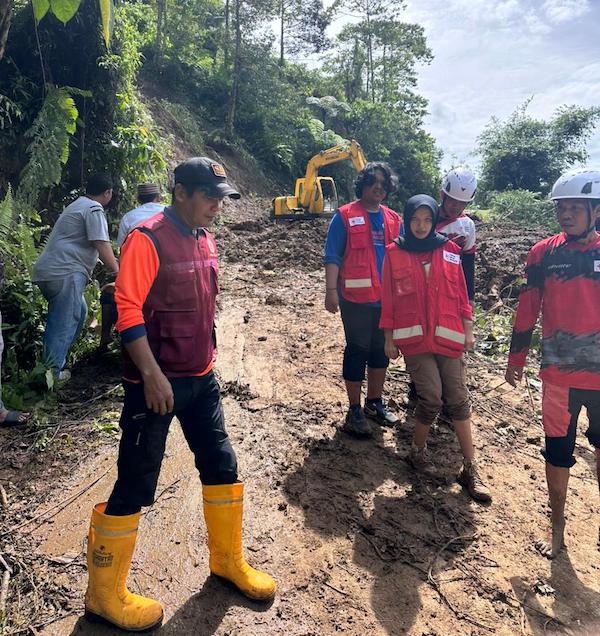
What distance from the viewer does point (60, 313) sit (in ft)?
13.4

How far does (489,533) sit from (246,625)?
152 centimetres

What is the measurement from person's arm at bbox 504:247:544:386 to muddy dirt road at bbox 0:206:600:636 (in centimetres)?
91

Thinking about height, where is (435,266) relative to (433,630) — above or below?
above

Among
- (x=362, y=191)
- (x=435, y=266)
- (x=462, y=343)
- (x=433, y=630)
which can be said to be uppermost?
(x=362, y=191)

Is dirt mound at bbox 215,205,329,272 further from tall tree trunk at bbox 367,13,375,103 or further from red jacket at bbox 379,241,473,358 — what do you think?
tall tree trunk at bbox 367,13,375,103

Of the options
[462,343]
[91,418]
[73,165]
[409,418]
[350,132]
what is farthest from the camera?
[350,132]

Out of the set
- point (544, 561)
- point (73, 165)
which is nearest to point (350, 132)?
point (73, 165)

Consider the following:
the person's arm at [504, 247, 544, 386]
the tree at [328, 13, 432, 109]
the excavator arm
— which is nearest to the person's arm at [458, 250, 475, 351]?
the person's arm at [504, 247, 544, 386]

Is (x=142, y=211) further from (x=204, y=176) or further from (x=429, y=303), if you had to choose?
(x=429, y=303)

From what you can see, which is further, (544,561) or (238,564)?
(544,561)

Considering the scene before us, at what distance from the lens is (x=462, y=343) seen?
115 inches

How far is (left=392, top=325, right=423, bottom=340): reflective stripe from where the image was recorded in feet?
9.65

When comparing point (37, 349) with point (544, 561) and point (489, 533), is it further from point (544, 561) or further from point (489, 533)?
point (544, 561)

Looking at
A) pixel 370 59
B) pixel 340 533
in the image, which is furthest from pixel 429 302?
pixel 370 59
